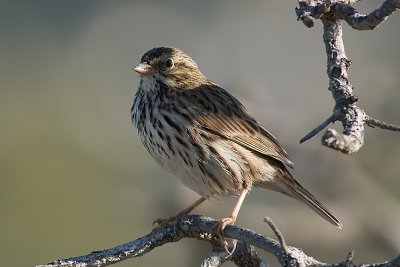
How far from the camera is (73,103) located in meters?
18.6

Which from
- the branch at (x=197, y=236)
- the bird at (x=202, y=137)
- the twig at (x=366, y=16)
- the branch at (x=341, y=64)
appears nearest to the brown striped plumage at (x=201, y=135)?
the bird at (x=202, y=137)

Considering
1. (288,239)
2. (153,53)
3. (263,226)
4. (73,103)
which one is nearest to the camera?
(153,53)

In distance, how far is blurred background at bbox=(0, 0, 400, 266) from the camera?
7848 millimetres

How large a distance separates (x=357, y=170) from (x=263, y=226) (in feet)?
2.94

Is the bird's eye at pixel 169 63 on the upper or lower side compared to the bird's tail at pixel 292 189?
upper

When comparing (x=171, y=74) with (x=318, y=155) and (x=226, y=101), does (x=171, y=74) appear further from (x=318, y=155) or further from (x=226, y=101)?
(x=318, y=155)

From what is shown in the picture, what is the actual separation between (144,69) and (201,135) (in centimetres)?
60

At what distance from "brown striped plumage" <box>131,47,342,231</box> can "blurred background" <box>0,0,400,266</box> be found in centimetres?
70

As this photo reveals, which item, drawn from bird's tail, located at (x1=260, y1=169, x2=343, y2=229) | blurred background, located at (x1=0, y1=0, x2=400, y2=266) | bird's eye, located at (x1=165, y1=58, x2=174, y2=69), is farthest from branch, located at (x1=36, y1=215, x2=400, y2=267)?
blurred background, located at (x1=0, y1=0, x2=400, y2=266)

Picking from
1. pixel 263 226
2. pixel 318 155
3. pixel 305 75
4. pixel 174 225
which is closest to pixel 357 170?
pixel 318 155

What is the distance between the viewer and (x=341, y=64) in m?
4.53

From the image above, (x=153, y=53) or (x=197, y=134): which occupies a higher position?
(x=153, y=53)

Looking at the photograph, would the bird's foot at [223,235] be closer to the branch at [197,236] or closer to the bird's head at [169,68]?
the branch at [197,236]

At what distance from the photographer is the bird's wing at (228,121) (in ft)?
20.8
